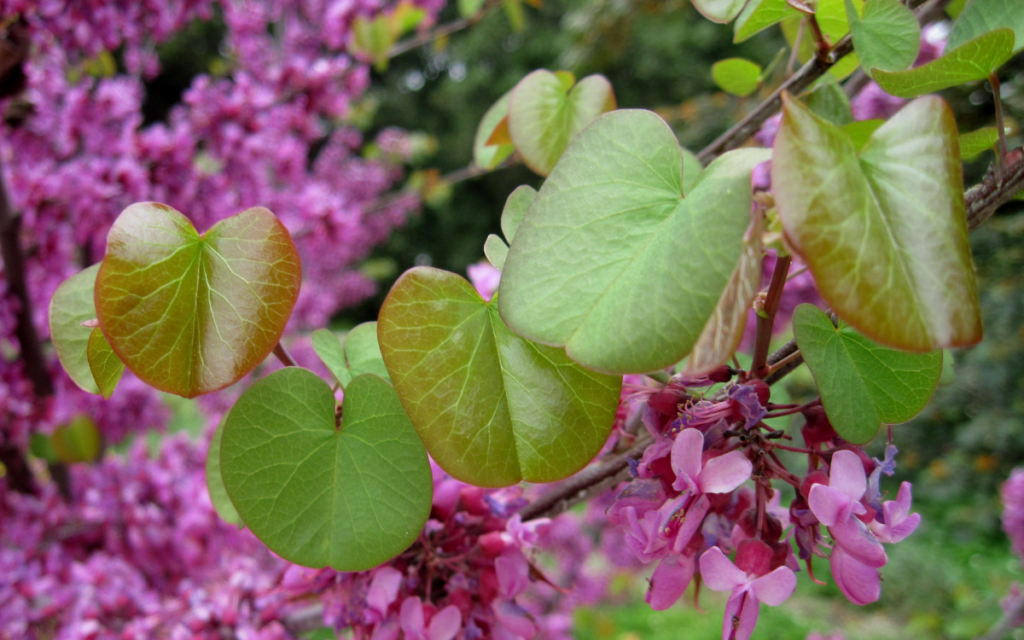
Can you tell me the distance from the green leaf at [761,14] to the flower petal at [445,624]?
1.32 feet

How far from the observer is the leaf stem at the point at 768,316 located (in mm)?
274

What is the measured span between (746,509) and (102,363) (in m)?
0.37

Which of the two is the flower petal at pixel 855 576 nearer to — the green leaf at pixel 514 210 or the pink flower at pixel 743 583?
the pink flower at pixel 743 583

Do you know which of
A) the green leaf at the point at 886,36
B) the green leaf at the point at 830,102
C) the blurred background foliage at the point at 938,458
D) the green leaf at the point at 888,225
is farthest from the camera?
the blurred background foliage at the point at 938,458

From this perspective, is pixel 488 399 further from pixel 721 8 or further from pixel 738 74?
pixel 738 74

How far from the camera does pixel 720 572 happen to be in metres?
0.29

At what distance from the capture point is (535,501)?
1.50ft

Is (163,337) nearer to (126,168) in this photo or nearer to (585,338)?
(585,338)

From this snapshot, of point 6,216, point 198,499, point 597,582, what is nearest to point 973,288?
point 198,499

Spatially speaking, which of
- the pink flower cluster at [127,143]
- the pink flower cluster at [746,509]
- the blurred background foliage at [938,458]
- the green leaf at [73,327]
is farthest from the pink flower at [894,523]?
the pink flower cluster at [127,143]

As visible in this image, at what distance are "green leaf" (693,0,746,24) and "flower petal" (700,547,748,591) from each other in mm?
284

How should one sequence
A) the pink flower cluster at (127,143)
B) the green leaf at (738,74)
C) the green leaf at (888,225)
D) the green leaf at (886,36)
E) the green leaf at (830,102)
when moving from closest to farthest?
the green leaf at (888,225)
the green leaf at (886,36)
the green leaf at (830,102)
the green leaf at (738,74)
the pink flower cluster at (127,143)

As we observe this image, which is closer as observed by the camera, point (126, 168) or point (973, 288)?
point (973, 288)

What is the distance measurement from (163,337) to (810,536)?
0.35 meters
